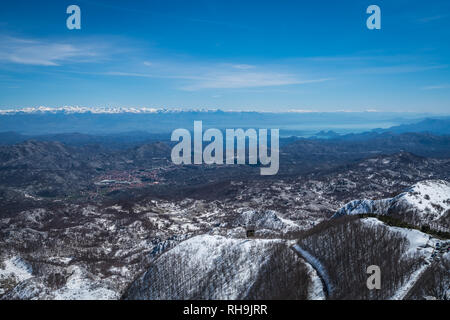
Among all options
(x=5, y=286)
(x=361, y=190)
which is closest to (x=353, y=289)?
(x=5, y=286)

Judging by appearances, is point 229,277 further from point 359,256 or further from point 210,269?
point 359,256

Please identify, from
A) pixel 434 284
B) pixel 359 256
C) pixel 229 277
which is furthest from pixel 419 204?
pixel 229 277

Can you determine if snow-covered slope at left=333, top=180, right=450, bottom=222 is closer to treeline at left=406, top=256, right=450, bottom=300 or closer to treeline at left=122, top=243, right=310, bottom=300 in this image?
treeline at left=406, top=256, right=450, bottom=300

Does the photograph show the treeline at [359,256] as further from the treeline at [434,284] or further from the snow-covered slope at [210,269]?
the snow-covered slope at [210,269]

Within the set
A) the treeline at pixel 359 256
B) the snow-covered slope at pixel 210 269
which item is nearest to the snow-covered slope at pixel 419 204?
the treeline at pixel 359 256

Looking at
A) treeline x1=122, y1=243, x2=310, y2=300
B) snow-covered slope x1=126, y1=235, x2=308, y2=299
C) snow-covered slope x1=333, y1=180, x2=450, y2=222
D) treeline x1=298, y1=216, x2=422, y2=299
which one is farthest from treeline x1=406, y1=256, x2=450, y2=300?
snow-covered slope x1=333, y1=180, x2=450, y2=222
